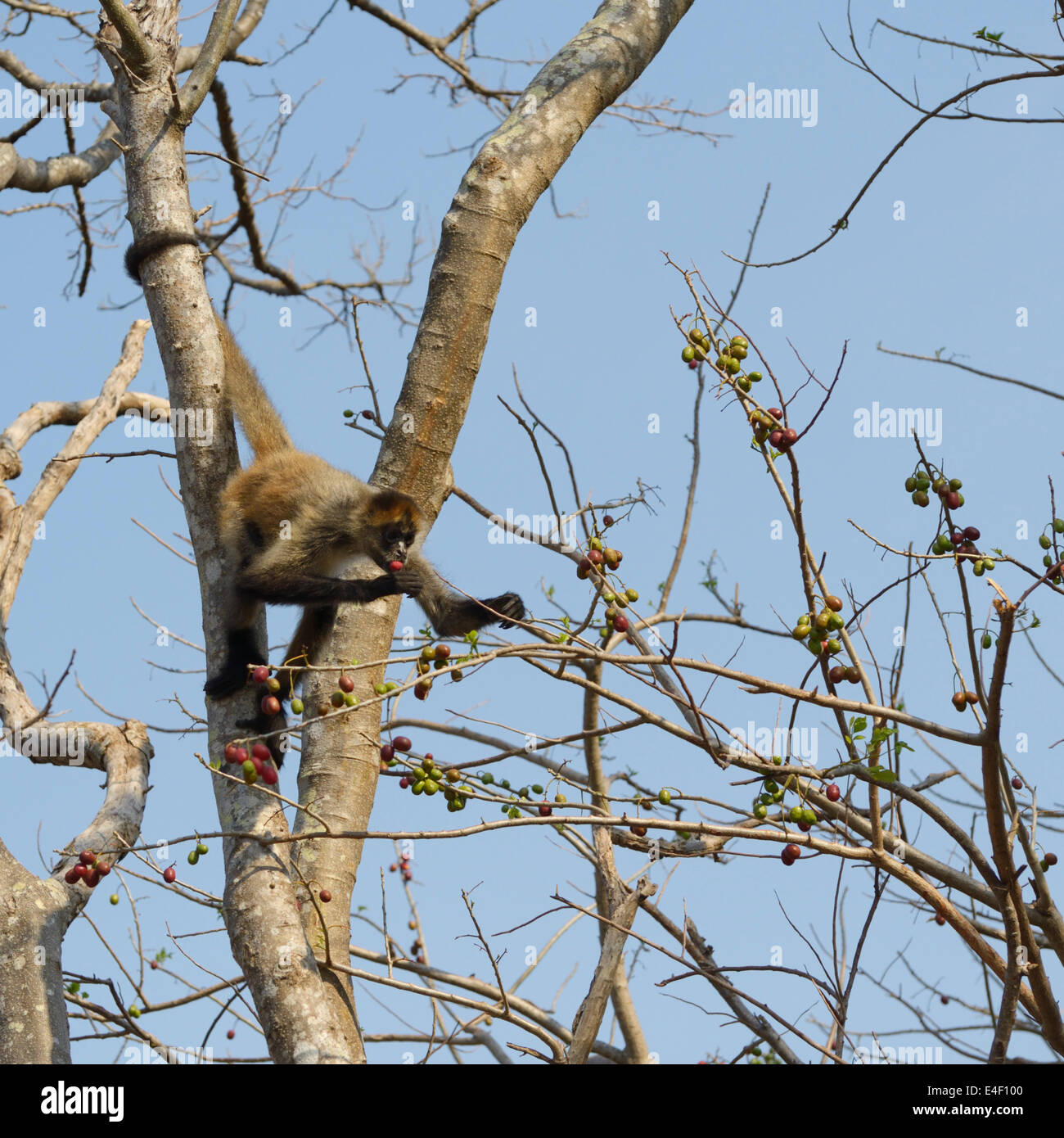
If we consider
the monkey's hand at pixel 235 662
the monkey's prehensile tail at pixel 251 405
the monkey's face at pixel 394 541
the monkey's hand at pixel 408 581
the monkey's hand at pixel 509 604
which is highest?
the monkey's prehensile tail at pixel 251 405

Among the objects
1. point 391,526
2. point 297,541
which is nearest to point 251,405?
point 297,541

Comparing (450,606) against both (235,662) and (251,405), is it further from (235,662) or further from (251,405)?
(235,662)

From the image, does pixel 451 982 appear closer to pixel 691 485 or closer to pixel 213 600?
pixel 213 600

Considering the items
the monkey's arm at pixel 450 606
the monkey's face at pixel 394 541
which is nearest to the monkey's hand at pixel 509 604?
the monkey's arm at pixel 450 606

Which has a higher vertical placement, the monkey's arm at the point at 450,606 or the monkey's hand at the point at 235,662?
the monkey's arm at the point at 450,606

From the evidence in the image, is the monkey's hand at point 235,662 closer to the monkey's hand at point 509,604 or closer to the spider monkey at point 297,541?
the spider monkey at point 297,541

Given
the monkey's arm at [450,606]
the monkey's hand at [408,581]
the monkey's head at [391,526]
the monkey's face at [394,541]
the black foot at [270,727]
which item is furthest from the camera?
the monkey's arm at [450,606]

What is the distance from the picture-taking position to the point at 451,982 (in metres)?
4.75

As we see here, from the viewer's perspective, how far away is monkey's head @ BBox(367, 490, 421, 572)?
4277mm

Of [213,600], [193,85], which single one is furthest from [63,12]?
[213,600]

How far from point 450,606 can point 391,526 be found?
55cm

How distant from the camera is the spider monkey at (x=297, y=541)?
411 centimetres

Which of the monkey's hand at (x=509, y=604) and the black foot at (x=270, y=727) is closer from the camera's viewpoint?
the black foot at (x=270, y=727)
